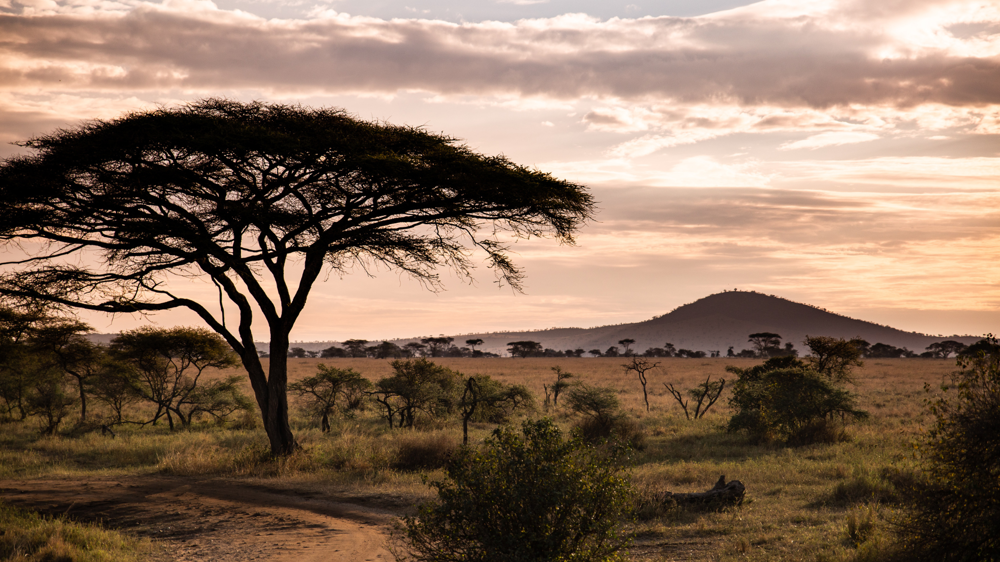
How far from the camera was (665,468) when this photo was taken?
1535 cm

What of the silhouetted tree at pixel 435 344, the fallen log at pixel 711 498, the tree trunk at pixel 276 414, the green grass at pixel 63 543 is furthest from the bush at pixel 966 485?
the silhouetted tree at pixel 435 344

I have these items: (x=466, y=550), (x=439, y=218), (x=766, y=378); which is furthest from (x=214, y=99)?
(x=766, y=378)

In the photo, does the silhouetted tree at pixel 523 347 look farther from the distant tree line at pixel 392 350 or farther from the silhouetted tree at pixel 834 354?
the silhouetted tree at pixel 834 354

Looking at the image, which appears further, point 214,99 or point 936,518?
point 214,99

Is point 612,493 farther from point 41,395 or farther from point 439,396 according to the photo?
point 41,395

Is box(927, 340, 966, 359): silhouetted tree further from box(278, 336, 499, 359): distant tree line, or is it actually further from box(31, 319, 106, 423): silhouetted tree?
box(31, 319, 106, 423): silhouetted tree

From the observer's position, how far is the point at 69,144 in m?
14.8

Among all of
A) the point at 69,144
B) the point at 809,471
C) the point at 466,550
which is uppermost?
the point at 69,144

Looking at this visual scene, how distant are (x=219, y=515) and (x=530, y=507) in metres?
7.59

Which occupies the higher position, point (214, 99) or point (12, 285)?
point (214, 99)

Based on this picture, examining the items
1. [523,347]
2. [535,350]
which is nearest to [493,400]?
[523,347]

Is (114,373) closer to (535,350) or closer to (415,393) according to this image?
(415,393)

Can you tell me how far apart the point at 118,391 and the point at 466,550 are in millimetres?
25124

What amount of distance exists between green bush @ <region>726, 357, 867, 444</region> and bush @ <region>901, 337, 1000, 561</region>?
1370 cm
